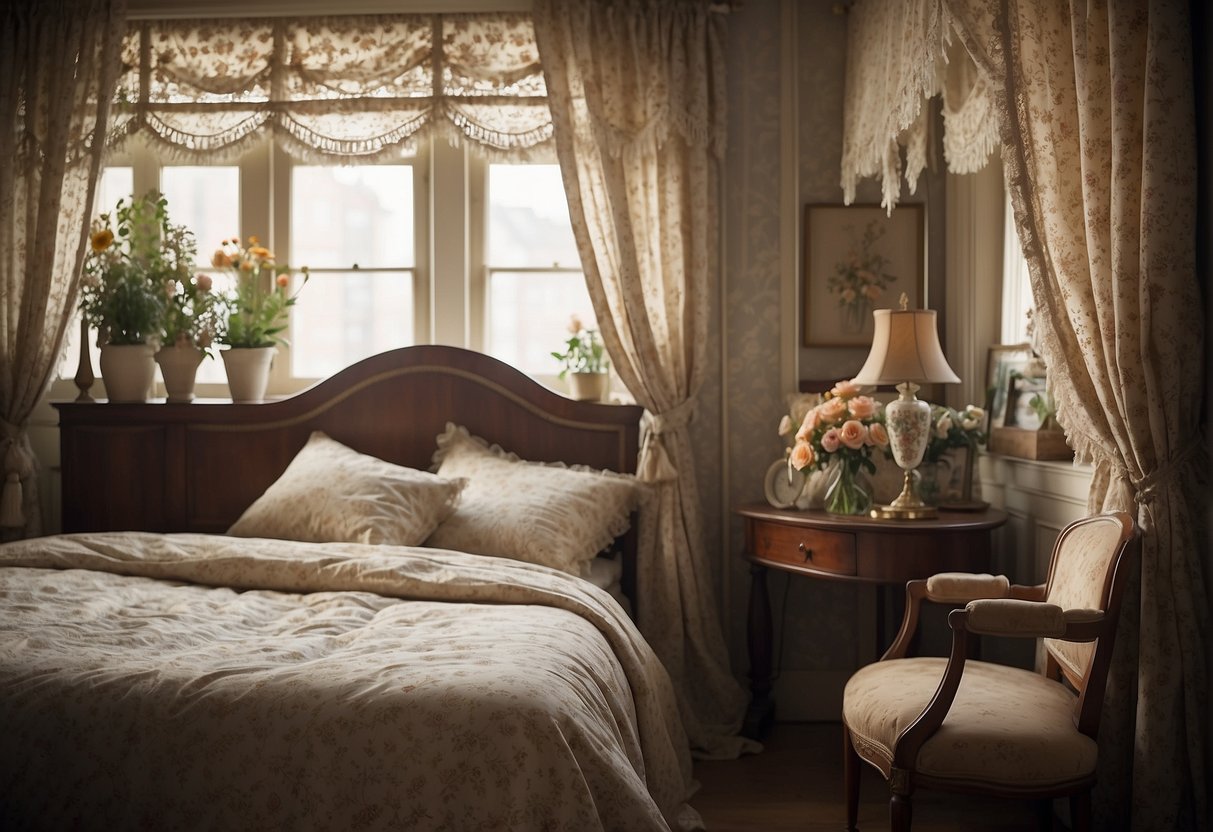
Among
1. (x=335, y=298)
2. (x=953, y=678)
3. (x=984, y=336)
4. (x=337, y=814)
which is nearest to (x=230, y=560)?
(x=337, y=814)

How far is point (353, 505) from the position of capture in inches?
137

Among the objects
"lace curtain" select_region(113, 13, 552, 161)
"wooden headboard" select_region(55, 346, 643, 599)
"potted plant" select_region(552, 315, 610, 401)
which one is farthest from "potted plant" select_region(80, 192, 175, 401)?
"potted plant" select_region(552, 315, 610, 401)

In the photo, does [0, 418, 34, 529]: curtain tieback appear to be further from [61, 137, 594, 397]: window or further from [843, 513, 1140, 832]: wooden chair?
[843, 513, 1140, 832]: wooden chair

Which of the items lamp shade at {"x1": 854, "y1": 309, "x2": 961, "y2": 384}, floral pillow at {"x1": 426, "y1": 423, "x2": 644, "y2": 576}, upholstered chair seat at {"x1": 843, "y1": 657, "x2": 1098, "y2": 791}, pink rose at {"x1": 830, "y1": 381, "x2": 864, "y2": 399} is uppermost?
lamp shade at {"x1": 854, "y1": 309, "x2": 961, "y2": 384}

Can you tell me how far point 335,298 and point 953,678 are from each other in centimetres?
292

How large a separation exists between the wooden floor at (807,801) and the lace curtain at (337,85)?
233 centimetres

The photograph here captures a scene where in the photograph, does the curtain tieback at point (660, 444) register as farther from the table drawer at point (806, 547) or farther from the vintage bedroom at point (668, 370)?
the table drawer at point (806, 547)

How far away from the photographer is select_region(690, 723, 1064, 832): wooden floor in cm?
305

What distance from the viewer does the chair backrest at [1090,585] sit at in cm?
243

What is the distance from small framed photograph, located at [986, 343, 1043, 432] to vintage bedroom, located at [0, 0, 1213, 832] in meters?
0.03

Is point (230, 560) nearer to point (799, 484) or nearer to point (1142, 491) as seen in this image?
point (799, 484)

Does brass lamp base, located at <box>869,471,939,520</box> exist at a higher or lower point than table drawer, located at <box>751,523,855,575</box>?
higher

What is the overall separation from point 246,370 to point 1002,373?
9.05ft

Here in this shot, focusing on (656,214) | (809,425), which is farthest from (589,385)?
(809,425)
